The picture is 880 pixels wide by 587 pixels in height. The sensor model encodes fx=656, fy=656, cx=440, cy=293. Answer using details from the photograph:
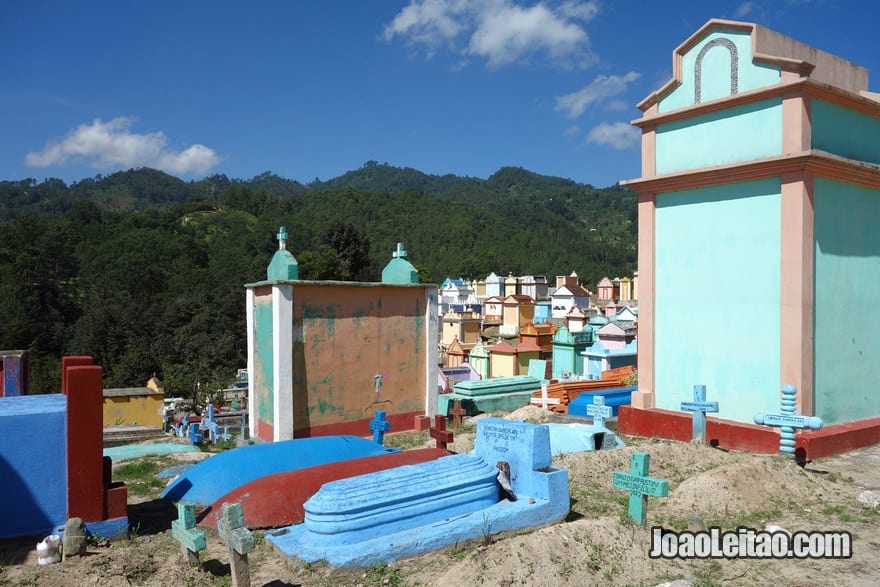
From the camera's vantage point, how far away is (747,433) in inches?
429

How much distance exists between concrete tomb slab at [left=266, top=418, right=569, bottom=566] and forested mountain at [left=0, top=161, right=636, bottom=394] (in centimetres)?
1798

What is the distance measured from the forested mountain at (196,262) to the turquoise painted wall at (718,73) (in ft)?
61.0

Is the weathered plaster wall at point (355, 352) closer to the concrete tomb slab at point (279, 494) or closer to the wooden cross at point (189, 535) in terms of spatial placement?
the concrete tomb slab at point (279, 494)

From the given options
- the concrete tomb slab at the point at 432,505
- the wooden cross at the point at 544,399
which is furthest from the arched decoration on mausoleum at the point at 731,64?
the wooden cross at the point at 544,399

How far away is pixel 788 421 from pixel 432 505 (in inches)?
240

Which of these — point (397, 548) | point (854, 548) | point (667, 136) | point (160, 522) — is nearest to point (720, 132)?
point (667, 136)

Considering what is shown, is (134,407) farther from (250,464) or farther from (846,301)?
(846,301)

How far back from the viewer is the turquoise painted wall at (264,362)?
14203mm

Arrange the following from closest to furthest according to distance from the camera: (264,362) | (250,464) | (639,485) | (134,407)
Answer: (639,485) < (250,464) < (264,362) < (134,407)

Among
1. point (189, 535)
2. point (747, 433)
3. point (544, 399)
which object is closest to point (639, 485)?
point (747, 433)

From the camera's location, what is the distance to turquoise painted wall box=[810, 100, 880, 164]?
436 inches

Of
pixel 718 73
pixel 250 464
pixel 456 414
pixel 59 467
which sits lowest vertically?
pixel 456 414

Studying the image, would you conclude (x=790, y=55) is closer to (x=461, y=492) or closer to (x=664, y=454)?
(x=664, y=454)

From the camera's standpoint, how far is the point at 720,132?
39.0 ft
